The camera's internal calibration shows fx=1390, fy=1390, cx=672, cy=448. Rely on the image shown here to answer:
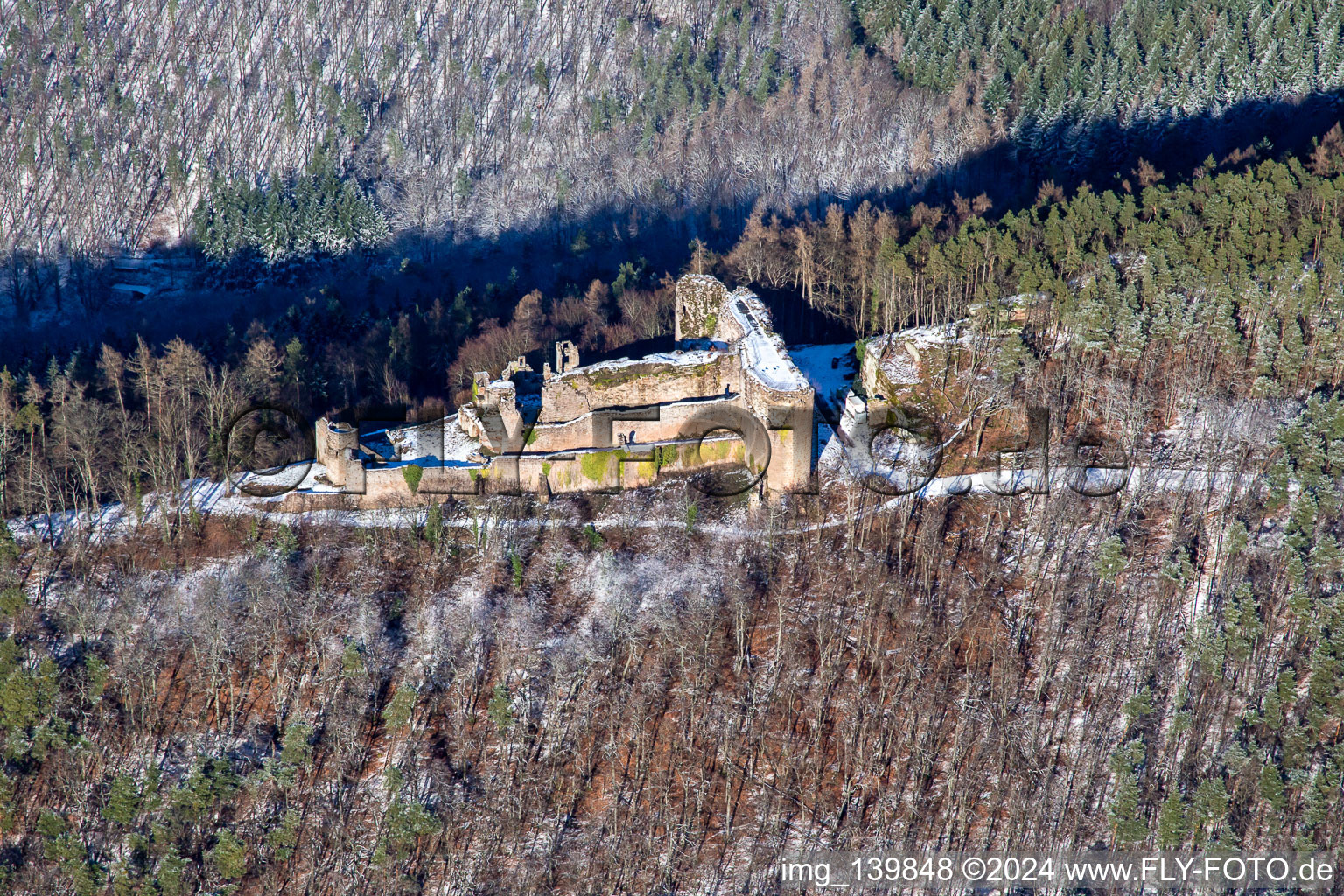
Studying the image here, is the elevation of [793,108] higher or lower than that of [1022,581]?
higher

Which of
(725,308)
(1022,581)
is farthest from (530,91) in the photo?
(1022,581)

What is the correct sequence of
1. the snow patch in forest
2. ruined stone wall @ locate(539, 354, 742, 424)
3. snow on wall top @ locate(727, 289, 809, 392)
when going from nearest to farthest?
1. snow on wall top @ locate(727, 289, 809, 392)
2. ruined stone wall @ locate(539, 354, 742, 424)
3. the snow patch in forest

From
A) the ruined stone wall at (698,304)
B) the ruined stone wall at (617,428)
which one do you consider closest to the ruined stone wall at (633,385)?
the ruined stone wall at (617,428)

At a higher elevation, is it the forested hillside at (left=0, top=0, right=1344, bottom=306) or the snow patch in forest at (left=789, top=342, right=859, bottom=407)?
the forested hillside at (left=0, top=0, right=1344, bottom=306)

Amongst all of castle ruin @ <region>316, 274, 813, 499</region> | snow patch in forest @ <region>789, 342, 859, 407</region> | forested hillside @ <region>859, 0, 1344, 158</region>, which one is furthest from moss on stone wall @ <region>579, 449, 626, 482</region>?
forested hillside @ <region>859, 0, 1344, 158</region>

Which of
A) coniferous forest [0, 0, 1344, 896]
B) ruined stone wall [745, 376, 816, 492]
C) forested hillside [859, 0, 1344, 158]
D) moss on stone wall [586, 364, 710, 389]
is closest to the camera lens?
coniferous forest [0, 0, 1344, 896]

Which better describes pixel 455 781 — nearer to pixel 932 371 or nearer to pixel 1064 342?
pixel 932 371

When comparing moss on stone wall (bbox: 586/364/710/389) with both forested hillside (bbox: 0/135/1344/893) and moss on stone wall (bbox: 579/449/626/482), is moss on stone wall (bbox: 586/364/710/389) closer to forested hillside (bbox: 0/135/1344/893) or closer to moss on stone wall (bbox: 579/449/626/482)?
moss on stone wall (bbox: 579/449/626/482)
